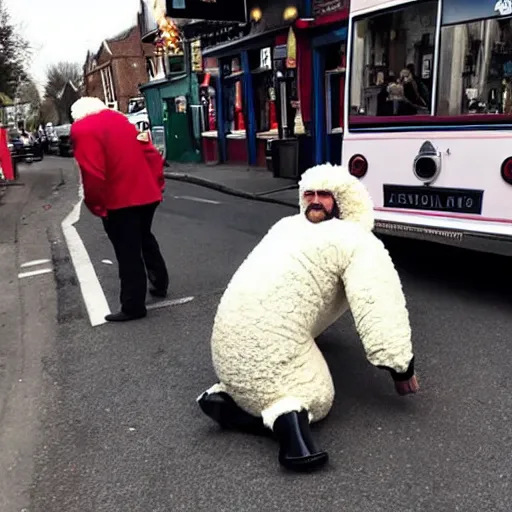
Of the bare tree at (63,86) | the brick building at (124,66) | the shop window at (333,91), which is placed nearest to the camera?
the shop window at (333,91)

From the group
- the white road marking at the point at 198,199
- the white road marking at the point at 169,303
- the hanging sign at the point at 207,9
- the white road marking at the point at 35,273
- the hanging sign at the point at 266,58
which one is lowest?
the white road marking at the point at 198,199

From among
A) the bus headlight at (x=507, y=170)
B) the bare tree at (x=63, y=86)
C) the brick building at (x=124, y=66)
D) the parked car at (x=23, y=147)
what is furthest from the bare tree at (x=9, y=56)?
the bare tree at (x=63, y=86)

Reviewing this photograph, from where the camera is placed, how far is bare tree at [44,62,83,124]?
2972 inches

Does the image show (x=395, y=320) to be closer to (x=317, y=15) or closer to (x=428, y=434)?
(x=428, y=434)

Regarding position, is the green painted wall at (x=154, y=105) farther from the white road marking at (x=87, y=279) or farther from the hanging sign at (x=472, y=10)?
the hanging sign at (x=472, y=10)

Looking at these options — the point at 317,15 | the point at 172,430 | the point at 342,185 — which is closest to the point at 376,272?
the point at 342,185

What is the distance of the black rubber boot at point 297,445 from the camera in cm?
269

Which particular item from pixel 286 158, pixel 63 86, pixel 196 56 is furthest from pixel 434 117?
pixel 63 86

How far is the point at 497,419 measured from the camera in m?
3.12

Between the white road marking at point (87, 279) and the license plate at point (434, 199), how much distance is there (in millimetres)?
2683

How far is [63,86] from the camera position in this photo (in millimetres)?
80062

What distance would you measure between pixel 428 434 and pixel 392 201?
2.75 m

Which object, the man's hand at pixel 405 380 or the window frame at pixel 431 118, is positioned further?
the window frame at pixel 431 118

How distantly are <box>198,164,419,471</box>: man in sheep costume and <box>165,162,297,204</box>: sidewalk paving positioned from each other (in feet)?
23.9
